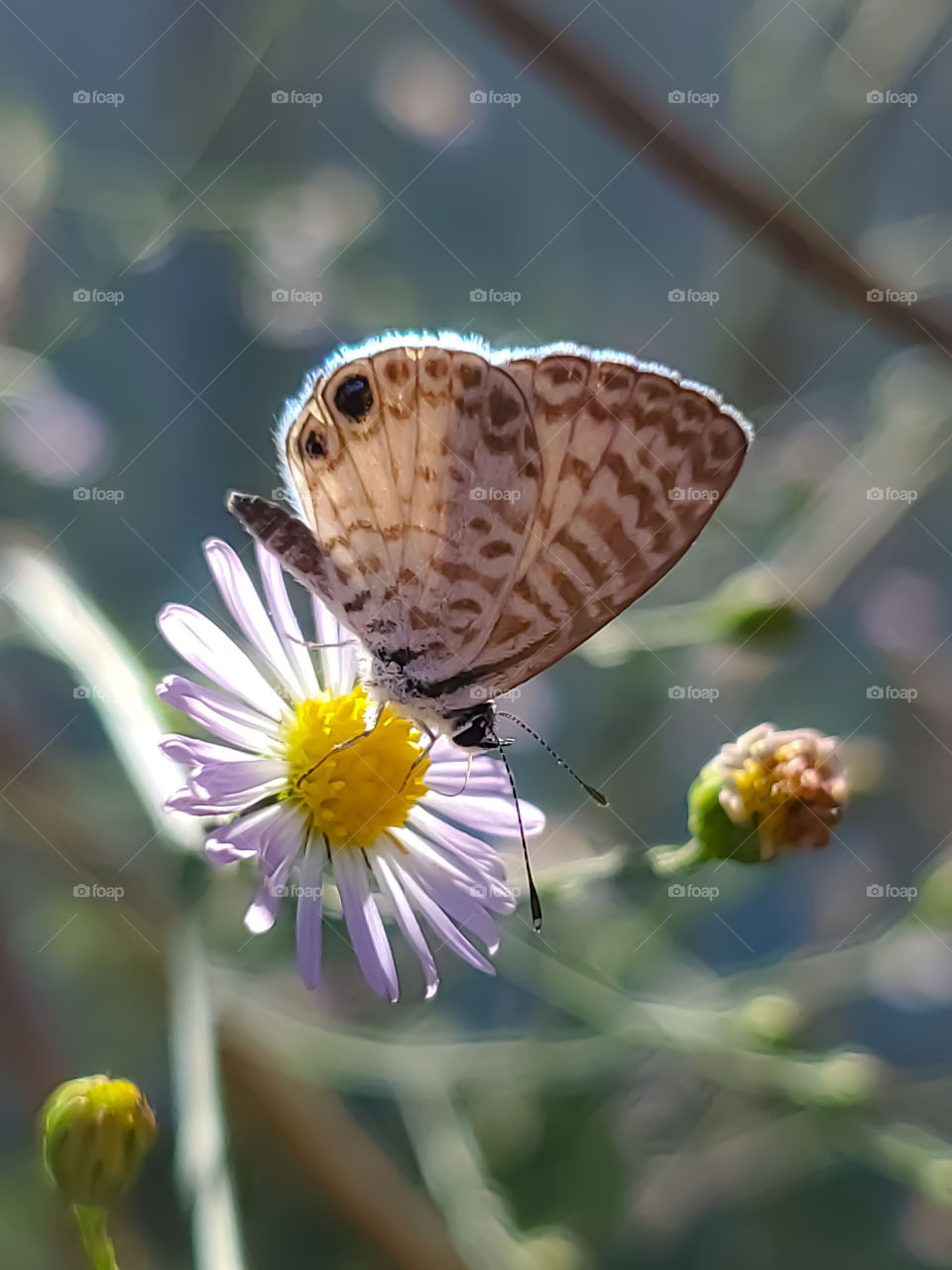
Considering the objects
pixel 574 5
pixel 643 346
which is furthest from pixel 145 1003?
pixel 574 5

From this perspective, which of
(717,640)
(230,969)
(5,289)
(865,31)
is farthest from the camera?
(865,31)

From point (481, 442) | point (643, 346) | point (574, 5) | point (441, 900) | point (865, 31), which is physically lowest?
point (441, 900)

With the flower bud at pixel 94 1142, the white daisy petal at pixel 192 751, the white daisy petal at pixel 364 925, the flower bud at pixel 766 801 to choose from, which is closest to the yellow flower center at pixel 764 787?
the flower bud at pixel 766 801

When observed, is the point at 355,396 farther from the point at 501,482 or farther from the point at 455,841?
the point at 455,841

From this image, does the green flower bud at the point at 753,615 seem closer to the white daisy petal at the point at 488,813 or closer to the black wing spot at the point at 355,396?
the white daisy petal at the point at 488,813

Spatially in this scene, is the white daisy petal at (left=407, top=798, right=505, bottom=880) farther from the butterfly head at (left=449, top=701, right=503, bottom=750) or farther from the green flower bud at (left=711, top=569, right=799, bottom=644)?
the green flower bud at (left=711, top=569, right=799, bottom=644)

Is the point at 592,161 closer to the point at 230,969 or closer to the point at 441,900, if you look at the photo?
the point at 441,900
